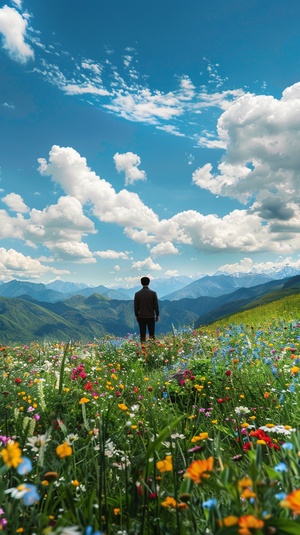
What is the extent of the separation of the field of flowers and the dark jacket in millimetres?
3183

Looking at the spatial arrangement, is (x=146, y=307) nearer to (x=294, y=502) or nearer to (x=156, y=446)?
(x=156, y=446)

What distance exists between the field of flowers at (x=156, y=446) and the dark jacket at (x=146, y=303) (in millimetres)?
3183

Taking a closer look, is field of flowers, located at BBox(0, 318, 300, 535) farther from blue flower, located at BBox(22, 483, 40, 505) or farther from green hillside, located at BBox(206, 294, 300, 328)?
green hillside, located at BBox(206, 294, 300, 328)

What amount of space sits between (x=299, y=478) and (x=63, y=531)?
1.13 metres

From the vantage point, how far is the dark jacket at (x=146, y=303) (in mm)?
15256

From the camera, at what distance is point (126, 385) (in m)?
6.85

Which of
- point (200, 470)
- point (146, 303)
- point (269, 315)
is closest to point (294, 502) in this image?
point (200, 470)

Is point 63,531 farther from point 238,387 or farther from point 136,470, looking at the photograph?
point 238,387

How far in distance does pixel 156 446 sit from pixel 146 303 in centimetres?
1339

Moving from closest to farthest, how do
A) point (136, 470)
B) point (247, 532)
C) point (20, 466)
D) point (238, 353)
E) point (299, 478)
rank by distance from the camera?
point (247, 532) → point (20, 466) → point (136, 470) → point (299, 478) → point (238, 353)

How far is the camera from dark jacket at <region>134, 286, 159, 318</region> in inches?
601

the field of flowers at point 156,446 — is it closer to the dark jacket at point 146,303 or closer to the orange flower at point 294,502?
the orange flower at point 294,502

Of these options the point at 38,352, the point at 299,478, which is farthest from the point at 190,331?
the point at 299,478

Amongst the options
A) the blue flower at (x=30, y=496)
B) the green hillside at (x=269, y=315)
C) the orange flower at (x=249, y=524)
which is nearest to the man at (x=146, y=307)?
the green hillside at (x=269, y=315)
